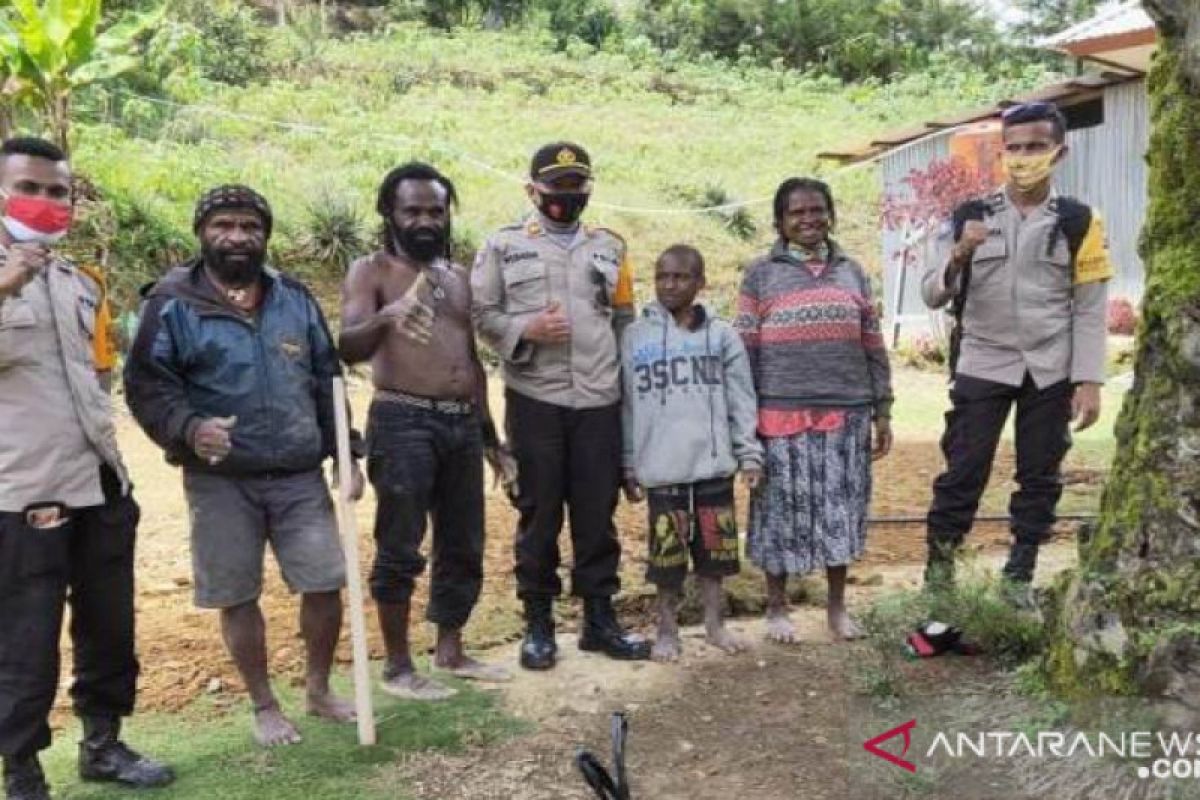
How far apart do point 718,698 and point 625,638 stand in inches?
21.4

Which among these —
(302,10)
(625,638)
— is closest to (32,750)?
(625,638)

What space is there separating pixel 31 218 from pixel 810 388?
8.88 feet

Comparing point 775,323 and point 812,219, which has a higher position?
point 812,219

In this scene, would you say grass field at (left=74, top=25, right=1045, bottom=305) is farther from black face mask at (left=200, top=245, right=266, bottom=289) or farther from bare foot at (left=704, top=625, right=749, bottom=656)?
bare foot at (left=704, top=625, right=749, bottom=656)

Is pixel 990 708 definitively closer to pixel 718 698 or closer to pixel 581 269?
pixel 718 698

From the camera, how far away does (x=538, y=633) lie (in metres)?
4.42

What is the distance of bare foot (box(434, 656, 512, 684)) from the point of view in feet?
14.0

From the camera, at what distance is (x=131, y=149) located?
527 inches

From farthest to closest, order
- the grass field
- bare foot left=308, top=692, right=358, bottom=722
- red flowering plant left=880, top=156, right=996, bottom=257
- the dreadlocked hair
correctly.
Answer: the grass field < red flowering plant left=880, top=156, right=996, bottom=257 < the dreadlocked hair < bare foot left=308, top=692, right=358, bottom=722

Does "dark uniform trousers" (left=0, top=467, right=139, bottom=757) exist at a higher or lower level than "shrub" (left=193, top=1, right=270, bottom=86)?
lower

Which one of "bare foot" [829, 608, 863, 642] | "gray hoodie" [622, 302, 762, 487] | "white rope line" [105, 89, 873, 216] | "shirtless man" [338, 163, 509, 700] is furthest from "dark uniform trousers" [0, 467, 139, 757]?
"white rope line" [105, 89, 873, 216]

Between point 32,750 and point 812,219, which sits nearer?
point 32,750

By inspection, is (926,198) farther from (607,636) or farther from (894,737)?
(894,737)

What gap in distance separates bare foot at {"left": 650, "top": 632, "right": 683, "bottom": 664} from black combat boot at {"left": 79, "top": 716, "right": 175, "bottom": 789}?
175 cm
